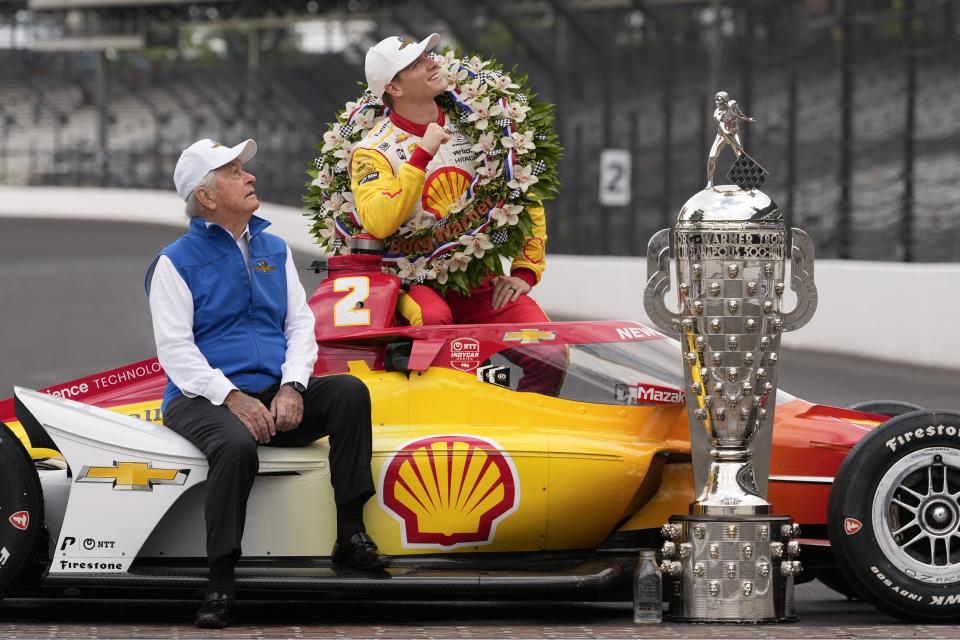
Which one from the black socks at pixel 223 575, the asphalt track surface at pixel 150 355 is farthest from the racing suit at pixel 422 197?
the black socks at pixel 223 575

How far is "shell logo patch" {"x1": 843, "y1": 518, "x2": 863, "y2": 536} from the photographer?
5668mm

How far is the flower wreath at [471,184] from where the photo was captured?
6.71 meters

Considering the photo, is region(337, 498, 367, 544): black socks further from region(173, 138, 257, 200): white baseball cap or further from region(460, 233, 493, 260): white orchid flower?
region(460, 233, 493, 260): white orchid flower

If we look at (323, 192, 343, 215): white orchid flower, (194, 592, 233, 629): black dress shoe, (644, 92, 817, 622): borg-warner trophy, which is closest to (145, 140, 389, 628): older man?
(194, 592, 233, 629): black dress shoe

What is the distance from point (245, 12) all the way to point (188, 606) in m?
51.8

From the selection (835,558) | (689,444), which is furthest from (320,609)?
(835,558)

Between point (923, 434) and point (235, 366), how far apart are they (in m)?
2.34

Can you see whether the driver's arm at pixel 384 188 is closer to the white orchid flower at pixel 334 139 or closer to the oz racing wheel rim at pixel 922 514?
the white orchid flower at pixel 334 139

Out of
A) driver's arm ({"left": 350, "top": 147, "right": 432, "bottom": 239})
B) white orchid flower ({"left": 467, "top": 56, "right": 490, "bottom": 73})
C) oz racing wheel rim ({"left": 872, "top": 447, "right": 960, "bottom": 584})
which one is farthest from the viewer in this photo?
white orchid flower ({"left": 467, "top": 56, "right": 490, "bottom": 73})

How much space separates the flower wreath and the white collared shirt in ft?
2.74

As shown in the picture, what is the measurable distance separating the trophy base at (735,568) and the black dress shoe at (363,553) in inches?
37.4

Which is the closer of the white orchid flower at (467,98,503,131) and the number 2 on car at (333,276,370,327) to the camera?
the number 2 on car at (333,276,370,327)

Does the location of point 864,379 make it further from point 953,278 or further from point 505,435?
point 505,435

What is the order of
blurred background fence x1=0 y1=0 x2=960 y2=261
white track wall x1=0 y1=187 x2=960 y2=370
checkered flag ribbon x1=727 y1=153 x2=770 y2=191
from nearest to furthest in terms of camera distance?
1. checkered flag ribbon x1=727 y1=153 x2=770 y2=191
2. white track wall x1=0 y1=187 x2=960 y2=370
3. blurred background fence x1=0 y1=0 x2=960 y2=261
